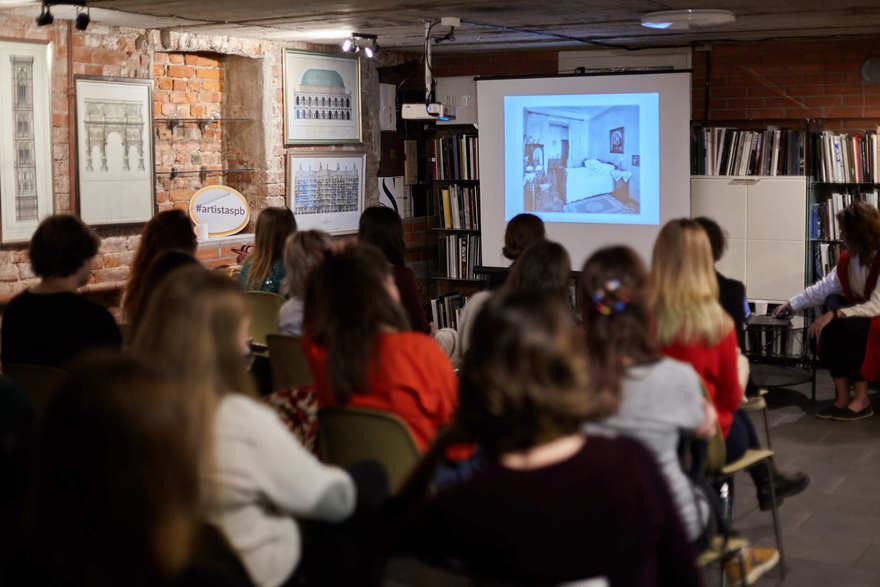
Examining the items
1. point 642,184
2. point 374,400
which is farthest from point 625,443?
point 642,184

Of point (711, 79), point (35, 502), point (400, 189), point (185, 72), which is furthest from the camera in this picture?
point (400, 189)

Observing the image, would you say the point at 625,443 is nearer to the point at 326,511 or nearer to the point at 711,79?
the point at 326,511

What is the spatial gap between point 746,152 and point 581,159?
121 cm

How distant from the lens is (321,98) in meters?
7.71

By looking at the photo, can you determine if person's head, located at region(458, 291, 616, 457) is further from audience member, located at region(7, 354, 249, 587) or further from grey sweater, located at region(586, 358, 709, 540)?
grey sweater, located at region(586, 358, 709, 540)

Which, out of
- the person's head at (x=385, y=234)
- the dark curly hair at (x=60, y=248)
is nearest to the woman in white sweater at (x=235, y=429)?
the dark curly hair at (x=60, y=248)

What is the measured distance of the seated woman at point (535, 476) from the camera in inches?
63.7

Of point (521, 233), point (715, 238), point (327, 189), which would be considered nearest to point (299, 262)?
point (521, 233)

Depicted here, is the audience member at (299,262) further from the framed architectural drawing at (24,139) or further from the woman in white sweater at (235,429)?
the framed architectural drawing at (24,139)

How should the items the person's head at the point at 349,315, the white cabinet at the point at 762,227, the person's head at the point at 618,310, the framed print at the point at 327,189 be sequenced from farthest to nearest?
the framed print at the point at 327,189 < the white cabinet at the point at 762,227 < the person's head at the point at 349,315 < the person's head at the point at 618,310

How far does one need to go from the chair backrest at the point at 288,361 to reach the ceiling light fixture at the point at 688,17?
10.5ft

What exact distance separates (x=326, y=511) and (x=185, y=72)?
5462 mm

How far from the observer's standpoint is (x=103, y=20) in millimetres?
5859

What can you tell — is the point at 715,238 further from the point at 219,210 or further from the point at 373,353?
the point at 219,210
